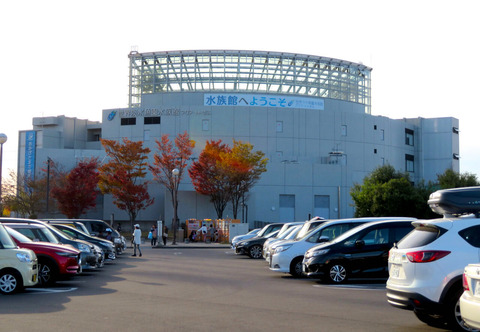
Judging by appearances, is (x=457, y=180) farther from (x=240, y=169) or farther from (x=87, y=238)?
(x=87, y=238)

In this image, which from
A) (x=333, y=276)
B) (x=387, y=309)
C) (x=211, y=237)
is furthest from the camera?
(x=211, y=237)

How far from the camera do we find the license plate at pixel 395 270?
9.65 metres

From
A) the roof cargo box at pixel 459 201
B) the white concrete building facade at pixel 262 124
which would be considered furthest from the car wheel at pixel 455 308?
the white concrete building facade at pixel 262 124

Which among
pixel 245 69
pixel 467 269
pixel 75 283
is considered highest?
pixel 245 69

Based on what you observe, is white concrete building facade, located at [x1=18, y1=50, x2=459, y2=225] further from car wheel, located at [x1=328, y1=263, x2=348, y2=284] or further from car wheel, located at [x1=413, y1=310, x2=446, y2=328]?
car wheel, located at [x1=413, y1=310, x2=446, y2=328]

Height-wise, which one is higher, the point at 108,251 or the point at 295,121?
the point at 295,121

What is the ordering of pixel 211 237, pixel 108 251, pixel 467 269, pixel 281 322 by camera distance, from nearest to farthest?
pixel 467 269 < pixel 281 322 < pixel 108 251 < pixel 211 237

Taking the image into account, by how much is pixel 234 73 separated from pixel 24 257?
57774 millimetres

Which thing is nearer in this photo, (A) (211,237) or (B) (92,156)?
(A) (211,237)

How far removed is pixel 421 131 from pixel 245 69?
28599 mm

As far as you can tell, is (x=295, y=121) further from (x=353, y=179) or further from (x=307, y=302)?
(x=307, y=302)

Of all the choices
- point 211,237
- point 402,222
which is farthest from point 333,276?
point 211,237

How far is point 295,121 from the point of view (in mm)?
69000

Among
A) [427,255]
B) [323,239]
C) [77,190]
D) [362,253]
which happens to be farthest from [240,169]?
[427,255]
